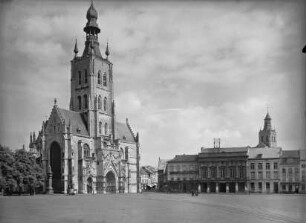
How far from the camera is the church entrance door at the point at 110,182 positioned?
89938mm

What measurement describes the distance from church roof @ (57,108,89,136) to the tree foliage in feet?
52.7

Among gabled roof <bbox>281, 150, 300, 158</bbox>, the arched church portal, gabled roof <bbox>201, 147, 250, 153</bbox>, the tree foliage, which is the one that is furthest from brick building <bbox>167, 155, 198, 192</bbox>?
the tree foliage

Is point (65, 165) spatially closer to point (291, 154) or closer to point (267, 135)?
point (291, 154)

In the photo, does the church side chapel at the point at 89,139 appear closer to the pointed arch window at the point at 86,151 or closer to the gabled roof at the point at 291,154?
the pointed arch window at the point at 86,151

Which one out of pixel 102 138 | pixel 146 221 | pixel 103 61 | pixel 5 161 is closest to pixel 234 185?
pixel 102 138

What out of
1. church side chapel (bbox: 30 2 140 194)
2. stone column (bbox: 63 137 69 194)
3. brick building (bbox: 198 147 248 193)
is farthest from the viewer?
brick building (bbox: 198 147 248 193)

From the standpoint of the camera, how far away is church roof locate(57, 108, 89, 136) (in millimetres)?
86438

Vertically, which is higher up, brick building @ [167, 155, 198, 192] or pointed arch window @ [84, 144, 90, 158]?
pointed arch window @ [84, 144, 90, 158]

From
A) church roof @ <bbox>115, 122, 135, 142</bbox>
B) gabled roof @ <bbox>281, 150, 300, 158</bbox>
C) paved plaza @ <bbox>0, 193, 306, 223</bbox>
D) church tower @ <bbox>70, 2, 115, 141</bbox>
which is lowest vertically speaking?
paved plaza @ <bbox>0, 193, 306, 223</bbox>

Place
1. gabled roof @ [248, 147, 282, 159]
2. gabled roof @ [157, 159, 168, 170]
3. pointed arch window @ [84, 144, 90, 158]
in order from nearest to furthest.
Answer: pointed arch window @ [84, 144, 90, 158] → gabled roof @ [248, 147, 282, 159] → gabled roof @ [157, 159, 168, 170]

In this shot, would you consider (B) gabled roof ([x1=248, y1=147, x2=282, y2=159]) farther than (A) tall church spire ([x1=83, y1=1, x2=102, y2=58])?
Yes

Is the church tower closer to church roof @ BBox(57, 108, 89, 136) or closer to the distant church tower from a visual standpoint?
church roof @ BBox(57, 108, 89, 136)

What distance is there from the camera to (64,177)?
8106 cm

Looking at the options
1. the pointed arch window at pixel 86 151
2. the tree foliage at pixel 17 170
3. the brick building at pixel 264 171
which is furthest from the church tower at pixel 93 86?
the brick building at pixel 264 171
